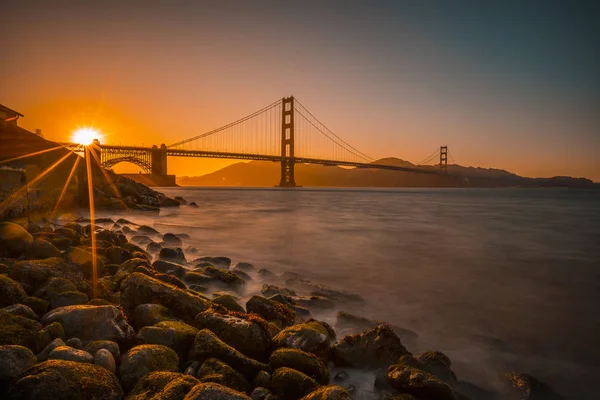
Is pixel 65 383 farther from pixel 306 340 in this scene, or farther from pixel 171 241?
pixel 171 241

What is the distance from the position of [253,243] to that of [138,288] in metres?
7.24

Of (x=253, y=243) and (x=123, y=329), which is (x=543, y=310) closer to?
(x=123, y=329)

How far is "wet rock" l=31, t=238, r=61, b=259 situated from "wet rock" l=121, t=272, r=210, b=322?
2289 mm

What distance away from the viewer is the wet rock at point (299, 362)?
255 centimetres

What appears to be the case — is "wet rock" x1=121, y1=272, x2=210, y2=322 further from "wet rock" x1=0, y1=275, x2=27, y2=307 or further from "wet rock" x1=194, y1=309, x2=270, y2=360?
"wet rock" x1=0, y1=275, x2=27, y2=307

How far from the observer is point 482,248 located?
33.2ft

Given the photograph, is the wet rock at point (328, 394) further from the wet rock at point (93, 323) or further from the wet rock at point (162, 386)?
the wet rock at point (93, 323)

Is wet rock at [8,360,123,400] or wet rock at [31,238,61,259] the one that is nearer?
wet rock at [8,360,123,400]

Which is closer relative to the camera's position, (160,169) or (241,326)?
(241,326)

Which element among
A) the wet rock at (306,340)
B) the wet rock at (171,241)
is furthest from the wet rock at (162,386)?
the wet rock at (171,241)

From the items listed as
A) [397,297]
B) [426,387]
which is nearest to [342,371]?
[426,387]

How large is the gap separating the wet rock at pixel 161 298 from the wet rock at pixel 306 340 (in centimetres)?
96

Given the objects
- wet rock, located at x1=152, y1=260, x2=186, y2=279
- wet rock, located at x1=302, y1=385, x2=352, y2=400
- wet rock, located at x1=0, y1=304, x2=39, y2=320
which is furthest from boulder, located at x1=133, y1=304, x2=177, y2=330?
wet rock, located at x1=152, y1=260, x2=186, y2=279

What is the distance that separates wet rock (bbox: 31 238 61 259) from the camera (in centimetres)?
477
